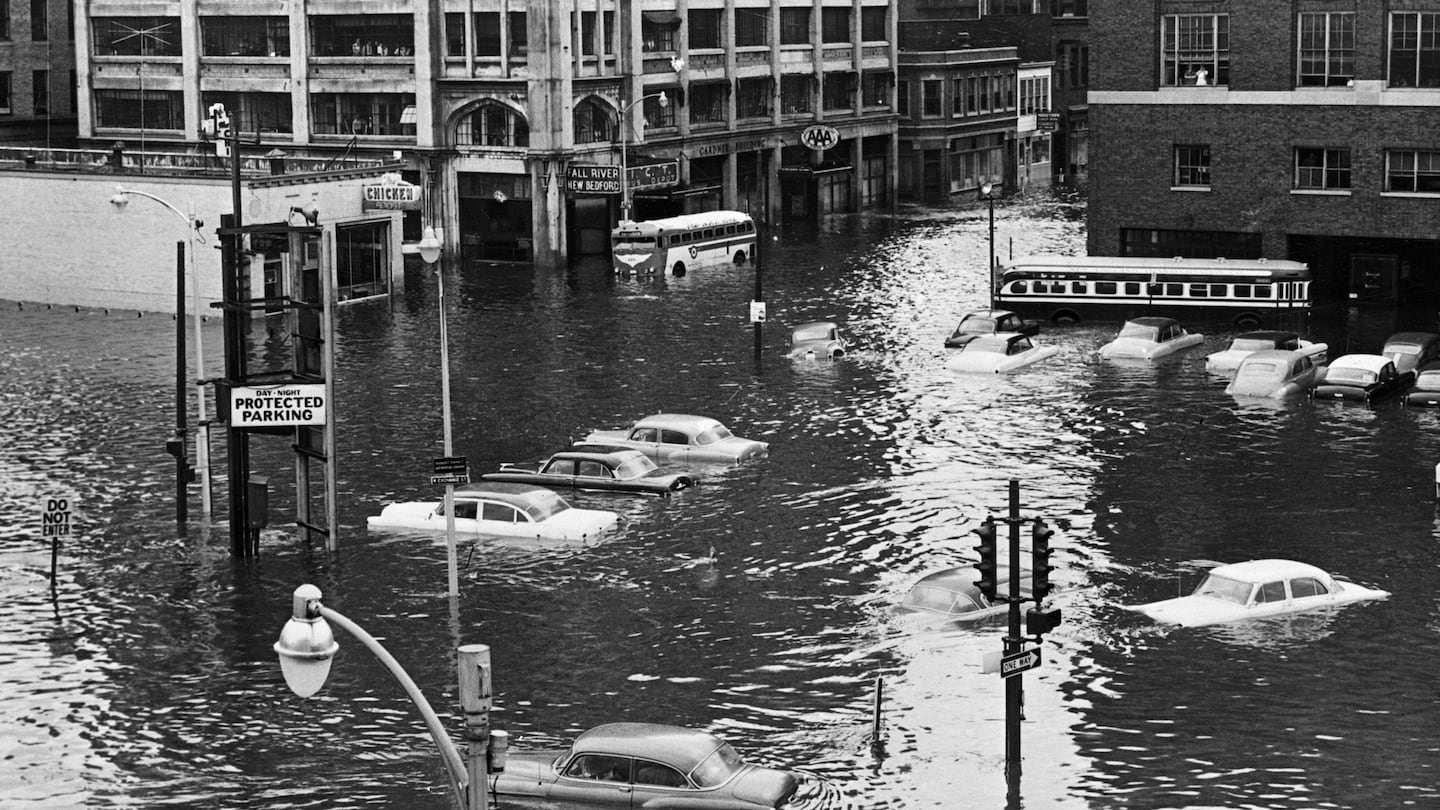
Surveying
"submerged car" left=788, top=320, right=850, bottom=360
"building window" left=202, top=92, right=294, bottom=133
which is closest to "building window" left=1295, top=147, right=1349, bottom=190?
"submerged car" left=788, top=320, right=850, bottom=360

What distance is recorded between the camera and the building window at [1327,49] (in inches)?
3086

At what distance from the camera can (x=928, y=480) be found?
169 feet

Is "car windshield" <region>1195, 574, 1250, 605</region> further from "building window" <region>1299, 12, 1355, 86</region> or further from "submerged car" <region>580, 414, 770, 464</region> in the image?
"building window" <region>1299, 12, 1355, 86</region>

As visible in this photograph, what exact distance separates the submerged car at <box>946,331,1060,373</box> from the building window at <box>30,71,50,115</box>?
225ft

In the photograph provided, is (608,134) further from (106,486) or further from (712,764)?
(712,764)

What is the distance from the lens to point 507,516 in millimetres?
46656

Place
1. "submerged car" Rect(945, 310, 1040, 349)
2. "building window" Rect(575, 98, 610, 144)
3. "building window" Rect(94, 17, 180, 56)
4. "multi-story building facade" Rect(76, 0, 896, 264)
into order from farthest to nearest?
"building window" Rect(94, 17, 180, 56) < "building window" Rect(575, 98, 610, 144) < "multi-story building facade" Rect(76, 0, 896, 264) < "submerged car" Rect(945, 310, 1040, 349)

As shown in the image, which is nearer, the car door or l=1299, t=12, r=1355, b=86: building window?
the car door

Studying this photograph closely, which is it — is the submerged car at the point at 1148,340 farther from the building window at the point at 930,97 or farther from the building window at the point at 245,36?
the building window at the point at 930,97

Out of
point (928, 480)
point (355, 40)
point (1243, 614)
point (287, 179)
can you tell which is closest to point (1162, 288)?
point (928, 480)

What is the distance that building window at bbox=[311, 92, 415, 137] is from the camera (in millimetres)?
104812

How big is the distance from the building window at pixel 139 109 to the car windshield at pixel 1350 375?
72.7m

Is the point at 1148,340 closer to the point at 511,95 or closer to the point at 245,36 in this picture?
the point at 511,95

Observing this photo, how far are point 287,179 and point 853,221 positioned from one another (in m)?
46.1
